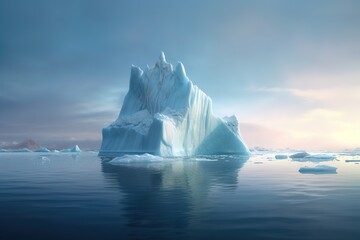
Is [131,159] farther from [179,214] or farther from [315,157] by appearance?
[179,214]

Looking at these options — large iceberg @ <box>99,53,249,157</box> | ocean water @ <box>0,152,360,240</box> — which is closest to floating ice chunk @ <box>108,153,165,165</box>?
large iceberg @ <box>99,53,249,157</box>

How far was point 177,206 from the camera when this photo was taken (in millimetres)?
7332

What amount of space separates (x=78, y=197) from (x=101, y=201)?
3.70 ft

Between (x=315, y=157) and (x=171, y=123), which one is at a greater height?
(x=171, y=123)

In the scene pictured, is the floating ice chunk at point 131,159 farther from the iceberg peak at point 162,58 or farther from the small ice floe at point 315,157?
the iceberg peak at point 162,58

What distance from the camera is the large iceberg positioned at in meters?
41.1

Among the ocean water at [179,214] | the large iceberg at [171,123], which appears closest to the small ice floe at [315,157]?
the large iceberg at [171,123]

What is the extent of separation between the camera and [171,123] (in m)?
39.7

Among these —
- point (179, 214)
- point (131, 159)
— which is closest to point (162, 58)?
point (131, 159)

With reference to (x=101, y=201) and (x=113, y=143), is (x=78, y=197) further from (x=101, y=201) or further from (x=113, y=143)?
(x=113, y=143)

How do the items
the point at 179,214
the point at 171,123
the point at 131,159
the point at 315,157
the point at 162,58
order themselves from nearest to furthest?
the point at 179,214
the point at 131,159
the point at 315,157
the point at 171,123
the point at 162,58

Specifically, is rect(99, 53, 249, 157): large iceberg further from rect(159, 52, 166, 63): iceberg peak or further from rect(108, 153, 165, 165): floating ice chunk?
rect(108, 153, 165, 165): floating ice chunk

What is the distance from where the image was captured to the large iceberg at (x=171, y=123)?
4106 centimetres

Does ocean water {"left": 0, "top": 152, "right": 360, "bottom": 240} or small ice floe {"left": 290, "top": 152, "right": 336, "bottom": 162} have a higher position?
small ice floe {"left": 290, "top": 152, "right": 336, "bottom": 162}
